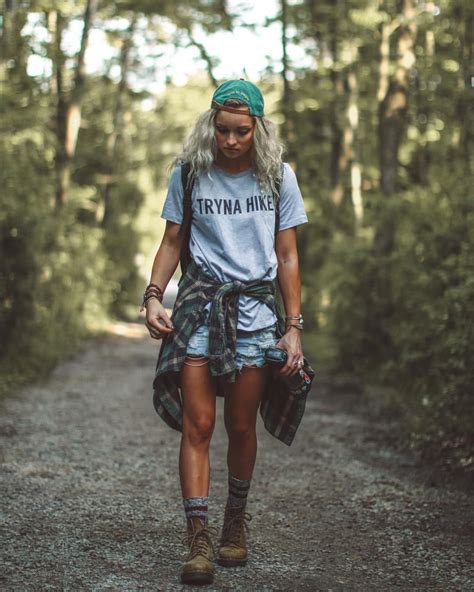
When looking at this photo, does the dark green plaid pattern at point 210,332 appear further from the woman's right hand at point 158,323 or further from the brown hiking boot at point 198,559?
the brown hiking boot at point 198,559

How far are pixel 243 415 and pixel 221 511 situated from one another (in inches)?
57.8

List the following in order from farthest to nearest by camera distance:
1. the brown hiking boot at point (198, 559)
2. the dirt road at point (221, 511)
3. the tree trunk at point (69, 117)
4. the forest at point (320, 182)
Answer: the tree trunk at point (69, 117), the forest at point (320, 182), the dirt road at point (221, 511), the brown hiking boot at point (198, 559)

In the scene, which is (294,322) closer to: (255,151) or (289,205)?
(289,205)

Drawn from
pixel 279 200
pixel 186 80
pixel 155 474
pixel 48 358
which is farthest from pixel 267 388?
pixel 186 80

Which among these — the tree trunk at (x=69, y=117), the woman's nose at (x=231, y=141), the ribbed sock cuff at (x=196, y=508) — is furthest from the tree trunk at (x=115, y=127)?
the ribbed sock cuff at (x=196, y=508)

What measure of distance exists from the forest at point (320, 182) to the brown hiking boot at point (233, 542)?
1644mm

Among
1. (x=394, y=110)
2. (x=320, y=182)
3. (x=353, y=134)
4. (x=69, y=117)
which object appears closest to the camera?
(x=394, y=110)

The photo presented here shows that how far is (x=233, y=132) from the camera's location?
13.5ft

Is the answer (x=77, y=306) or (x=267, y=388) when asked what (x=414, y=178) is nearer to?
(x=77, y=306)

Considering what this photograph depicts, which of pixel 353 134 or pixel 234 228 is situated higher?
pixel 353 134

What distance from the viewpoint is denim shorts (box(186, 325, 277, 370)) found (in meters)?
4.14

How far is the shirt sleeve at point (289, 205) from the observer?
4.30 m

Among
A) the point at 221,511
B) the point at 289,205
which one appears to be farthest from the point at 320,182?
the point at 289,205

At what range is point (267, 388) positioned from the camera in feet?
14.8
